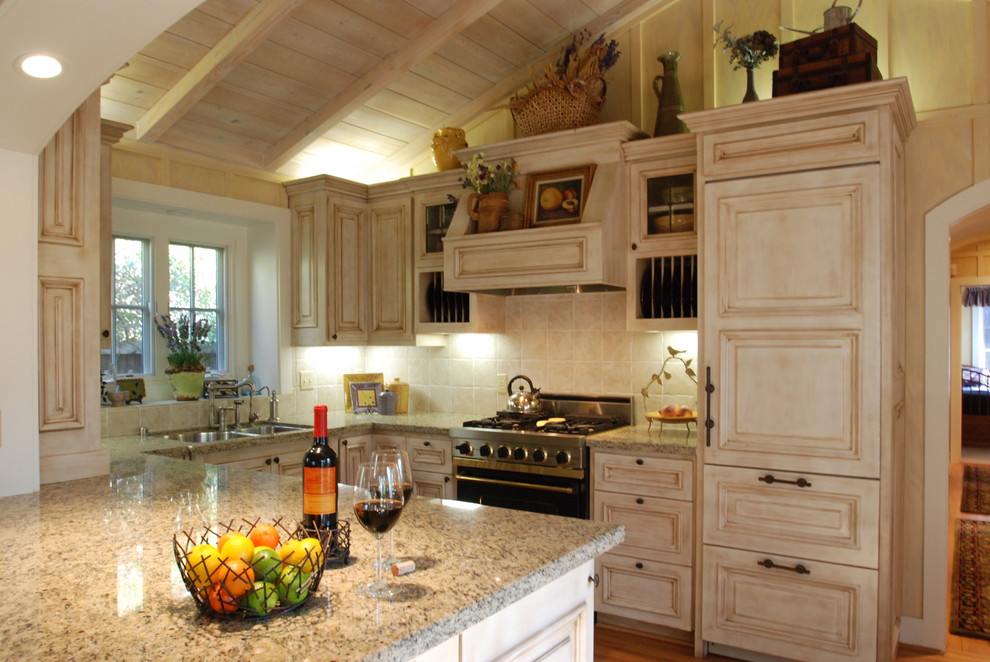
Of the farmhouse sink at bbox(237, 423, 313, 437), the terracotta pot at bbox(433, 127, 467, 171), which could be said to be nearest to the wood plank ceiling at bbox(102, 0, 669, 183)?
the terracotta pot at bbox(433, 127, 467, 171)

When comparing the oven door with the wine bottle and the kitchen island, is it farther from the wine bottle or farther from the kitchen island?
the wine bottle

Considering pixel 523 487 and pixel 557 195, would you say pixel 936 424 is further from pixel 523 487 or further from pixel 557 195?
pixel 557 195

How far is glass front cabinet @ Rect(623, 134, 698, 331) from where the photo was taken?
356 cm

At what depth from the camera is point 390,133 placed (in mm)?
4621

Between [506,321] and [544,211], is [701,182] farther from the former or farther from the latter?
[506,321]

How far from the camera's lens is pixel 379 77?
3.97 meters

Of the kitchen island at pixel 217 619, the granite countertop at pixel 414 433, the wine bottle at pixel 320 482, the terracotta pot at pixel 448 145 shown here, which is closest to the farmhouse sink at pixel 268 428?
the granite countertop at pixel 414 433

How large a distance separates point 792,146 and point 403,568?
2.39m

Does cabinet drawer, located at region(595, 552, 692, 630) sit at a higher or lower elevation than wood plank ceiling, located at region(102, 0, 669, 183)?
lower

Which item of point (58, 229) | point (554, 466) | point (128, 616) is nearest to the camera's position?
point (128, 616)

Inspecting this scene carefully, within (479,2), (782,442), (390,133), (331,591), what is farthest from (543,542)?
(390,133)

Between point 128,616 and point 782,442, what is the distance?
2506 mm

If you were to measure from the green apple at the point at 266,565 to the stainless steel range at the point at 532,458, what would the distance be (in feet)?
7.91

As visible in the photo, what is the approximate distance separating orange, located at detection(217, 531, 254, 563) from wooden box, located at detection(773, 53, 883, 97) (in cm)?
279
